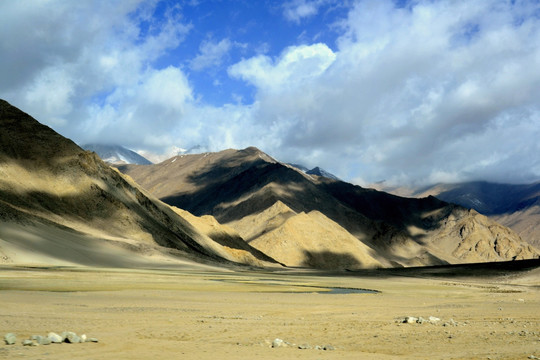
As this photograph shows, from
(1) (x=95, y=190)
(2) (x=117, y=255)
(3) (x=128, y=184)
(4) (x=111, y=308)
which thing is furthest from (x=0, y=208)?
(4) (x=111, y=308)

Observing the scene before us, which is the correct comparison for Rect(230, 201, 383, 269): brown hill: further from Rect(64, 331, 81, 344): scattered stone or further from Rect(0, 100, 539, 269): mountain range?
Rect(64, 331, 81, 344): scattered stone

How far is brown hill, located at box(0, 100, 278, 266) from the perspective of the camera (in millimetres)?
75250

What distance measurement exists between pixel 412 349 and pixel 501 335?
13.9ft

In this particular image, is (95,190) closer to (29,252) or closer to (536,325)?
(29,252)

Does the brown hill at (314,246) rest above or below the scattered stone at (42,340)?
above

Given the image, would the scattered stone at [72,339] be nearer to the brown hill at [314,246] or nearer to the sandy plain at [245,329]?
the sandy plain at [245,329]

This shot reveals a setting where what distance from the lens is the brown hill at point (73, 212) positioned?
75.2 metres

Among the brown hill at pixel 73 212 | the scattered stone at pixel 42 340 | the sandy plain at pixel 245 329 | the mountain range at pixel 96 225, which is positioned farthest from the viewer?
the mountain range at pixel 96 225

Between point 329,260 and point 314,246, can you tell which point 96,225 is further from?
point 314,246

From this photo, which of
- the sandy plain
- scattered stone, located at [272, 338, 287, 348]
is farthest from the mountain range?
scattered stone, located at [272, 338, 287, 348]

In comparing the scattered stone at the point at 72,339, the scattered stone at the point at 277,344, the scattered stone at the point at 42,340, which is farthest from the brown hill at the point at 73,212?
the scattered stone at the point at 277,344

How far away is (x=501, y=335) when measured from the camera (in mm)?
17953

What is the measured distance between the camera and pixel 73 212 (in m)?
99.4

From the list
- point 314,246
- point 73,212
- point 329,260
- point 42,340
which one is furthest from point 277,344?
point 314,246
